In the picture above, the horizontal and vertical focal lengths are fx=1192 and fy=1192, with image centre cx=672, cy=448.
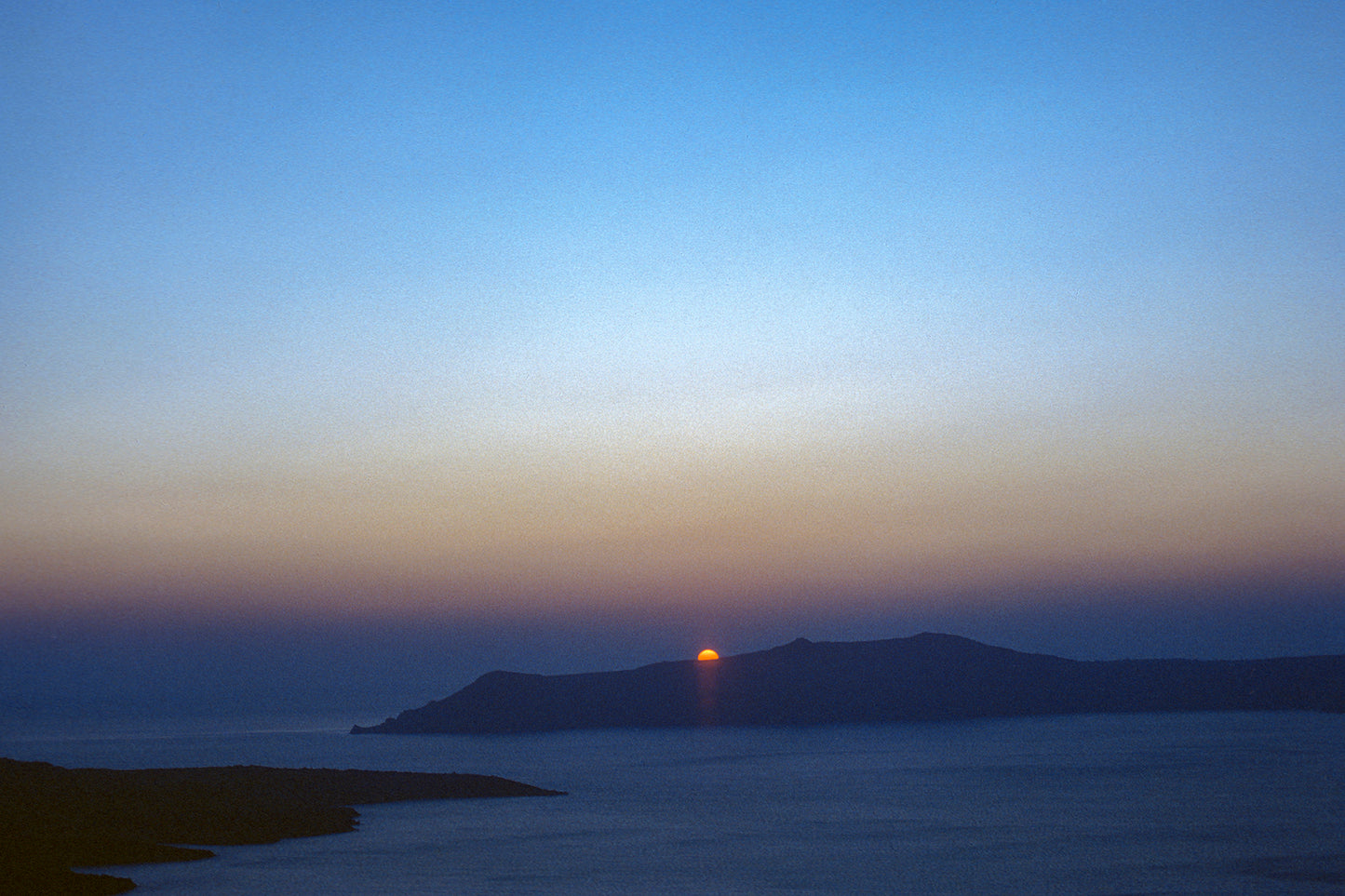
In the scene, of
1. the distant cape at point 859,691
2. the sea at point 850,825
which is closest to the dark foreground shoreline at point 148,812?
the sea at point 850,825

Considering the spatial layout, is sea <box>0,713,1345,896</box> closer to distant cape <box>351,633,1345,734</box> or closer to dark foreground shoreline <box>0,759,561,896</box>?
dark foreground shoreline <box>0,759,561,896</box>

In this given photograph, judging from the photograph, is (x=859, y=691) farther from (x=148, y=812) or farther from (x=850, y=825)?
(x=148, y=812)

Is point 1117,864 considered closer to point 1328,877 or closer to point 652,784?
point 1328,877

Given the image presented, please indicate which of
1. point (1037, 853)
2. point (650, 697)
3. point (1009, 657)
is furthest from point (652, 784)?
point (1009, 657)

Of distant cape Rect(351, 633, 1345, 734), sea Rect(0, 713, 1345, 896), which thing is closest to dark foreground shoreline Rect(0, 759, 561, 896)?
sea Rect(0, 713, 1345, 896)

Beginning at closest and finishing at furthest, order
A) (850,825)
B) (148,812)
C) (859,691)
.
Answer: (148,812), (850,825), (859,691)

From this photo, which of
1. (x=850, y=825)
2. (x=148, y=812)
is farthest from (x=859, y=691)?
(x=148, y=812)

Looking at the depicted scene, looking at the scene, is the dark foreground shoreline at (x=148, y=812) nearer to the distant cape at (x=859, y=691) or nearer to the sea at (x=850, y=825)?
the sea at (x=850, y=825)
